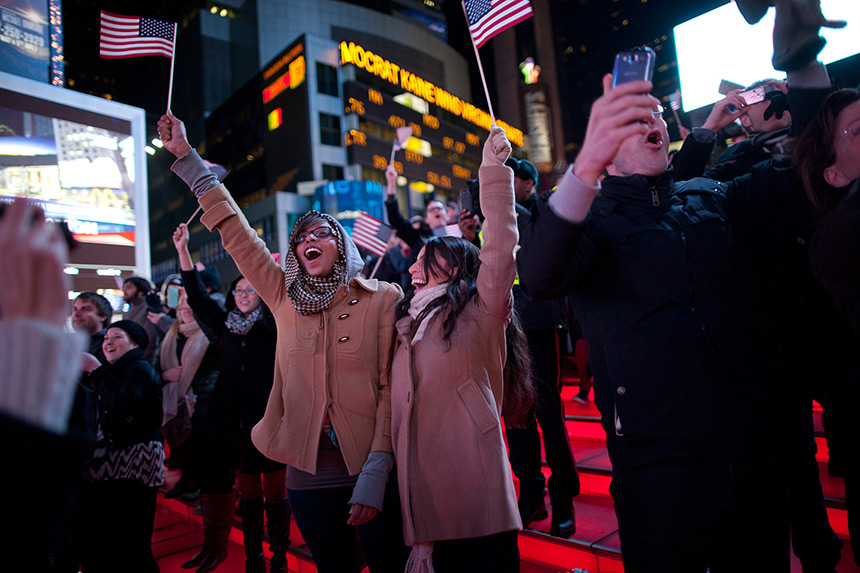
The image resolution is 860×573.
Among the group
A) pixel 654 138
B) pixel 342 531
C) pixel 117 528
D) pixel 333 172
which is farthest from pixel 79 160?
pixel 333 172

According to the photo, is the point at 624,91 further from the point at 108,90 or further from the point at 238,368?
the point at 108,90

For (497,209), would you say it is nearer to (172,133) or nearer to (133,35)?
(172,133)

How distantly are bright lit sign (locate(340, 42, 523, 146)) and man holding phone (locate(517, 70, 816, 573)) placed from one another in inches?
1375

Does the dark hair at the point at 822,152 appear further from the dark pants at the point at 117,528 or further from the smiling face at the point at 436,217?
the smiling face at the point at 436,217

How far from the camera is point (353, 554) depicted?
2.35m

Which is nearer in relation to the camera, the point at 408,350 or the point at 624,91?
the point at 624,91

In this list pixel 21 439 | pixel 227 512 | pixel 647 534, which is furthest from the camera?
pixel 227 512

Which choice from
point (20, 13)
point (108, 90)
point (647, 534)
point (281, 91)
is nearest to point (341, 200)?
point (281, 91)

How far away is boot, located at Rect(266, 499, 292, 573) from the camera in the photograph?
3668mm

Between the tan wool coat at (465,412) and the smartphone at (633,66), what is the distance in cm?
72

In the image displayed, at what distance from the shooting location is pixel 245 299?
386 centimetres

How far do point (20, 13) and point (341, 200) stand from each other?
2259cm

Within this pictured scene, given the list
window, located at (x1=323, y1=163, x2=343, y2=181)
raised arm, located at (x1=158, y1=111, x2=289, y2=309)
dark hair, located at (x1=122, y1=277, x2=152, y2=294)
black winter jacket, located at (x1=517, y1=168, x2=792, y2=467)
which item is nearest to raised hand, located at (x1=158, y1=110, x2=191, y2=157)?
raised arm, located at (x1=158, y1=111, x2=289, y2=309)

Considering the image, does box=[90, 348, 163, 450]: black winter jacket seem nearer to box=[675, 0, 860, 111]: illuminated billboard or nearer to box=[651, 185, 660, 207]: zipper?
box=[651, 185, 660, 207]: zipper
